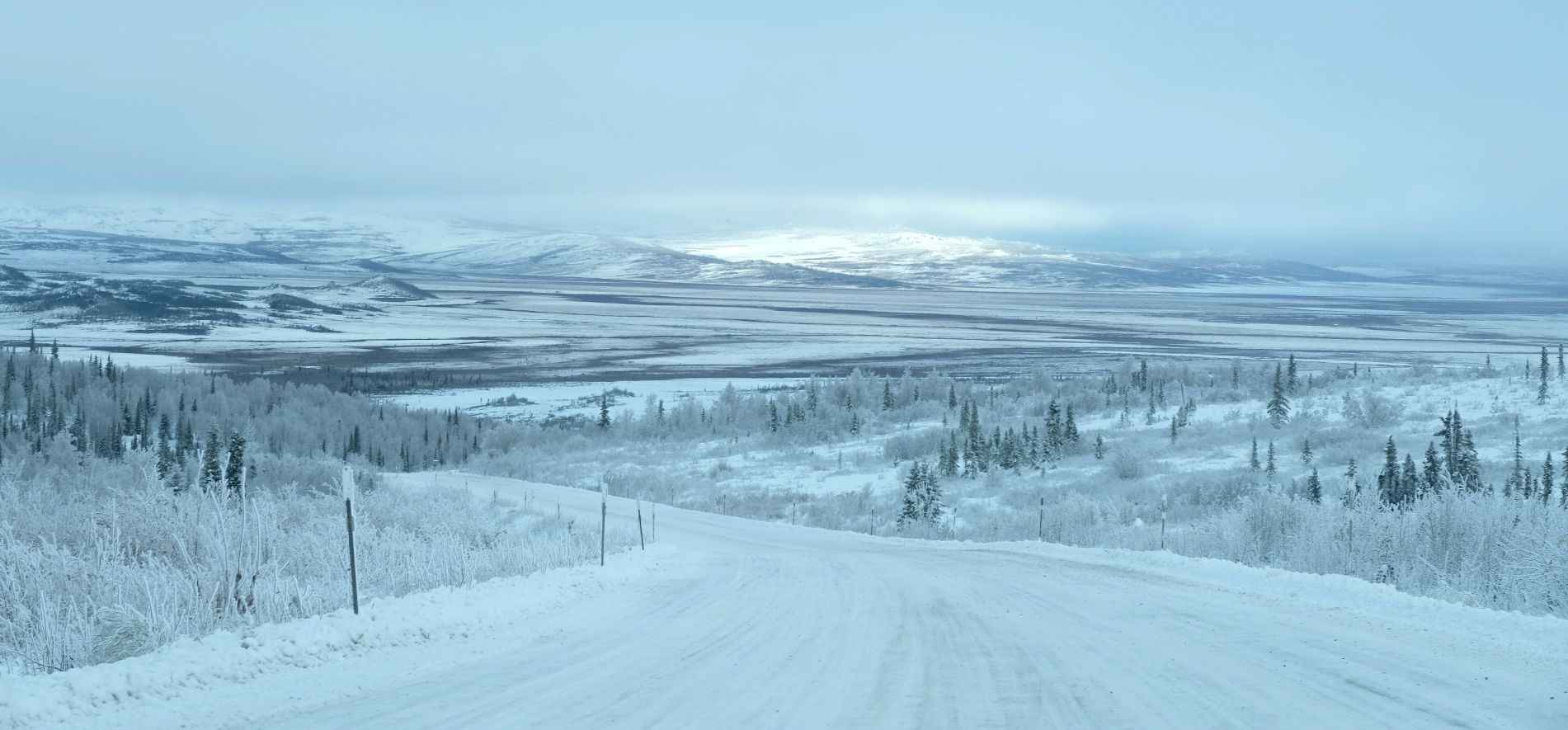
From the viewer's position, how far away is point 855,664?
822 centimetres

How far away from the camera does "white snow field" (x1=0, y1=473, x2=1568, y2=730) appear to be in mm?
6582

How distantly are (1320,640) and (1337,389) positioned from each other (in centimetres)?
5239

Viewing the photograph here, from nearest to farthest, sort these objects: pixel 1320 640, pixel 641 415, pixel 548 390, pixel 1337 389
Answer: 1. pixel 1320 640
2. pixel 1337 389
3. pixel 641 415
4. pixel 548 390

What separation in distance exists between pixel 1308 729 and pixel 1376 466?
3090cm

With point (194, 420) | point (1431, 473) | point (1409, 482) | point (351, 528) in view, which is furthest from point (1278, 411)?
point (194, 420)

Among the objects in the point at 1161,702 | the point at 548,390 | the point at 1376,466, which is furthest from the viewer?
the point at 548,390

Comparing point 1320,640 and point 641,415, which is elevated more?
point 1320,640

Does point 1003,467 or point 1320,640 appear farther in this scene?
point 1003,467

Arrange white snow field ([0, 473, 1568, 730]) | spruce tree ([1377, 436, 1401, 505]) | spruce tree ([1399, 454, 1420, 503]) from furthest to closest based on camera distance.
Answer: spruce tree ([1377, 436, 1401, 505]) < spruce tree ([1399, 454, 1420, 503]) < white snow field ([0, 473, 1568, 730])

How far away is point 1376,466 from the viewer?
33500 millimetres

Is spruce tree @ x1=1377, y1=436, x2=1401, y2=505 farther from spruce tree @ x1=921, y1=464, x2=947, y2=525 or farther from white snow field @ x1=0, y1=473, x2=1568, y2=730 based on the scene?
white snow field @ x1=0, y1=473, x2=1568, y2=730

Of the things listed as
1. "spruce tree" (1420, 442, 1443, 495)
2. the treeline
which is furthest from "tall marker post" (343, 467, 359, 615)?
the treeline

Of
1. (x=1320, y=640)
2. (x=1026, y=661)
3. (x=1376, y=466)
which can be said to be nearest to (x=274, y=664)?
(x=1026, y=661)

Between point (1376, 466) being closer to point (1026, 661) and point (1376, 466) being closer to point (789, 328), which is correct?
point (1026, 661)
